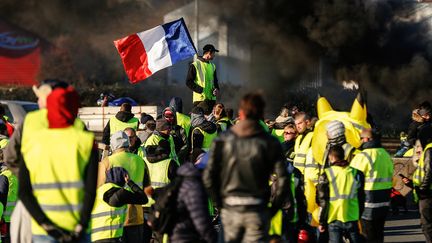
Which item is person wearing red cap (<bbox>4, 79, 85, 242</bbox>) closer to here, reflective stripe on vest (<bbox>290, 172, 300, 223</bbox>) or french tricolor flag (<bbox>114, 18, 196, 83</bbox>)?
reflective stripe on vest (<bbox>290, 172, 300, 223</bbox>)

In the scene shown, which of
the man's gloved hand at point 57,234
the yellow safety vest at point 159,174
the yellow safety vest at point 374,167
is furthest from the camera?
the yellow safety vest at point 159,174

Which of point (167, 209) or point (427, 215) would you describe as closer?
point (167, 209)

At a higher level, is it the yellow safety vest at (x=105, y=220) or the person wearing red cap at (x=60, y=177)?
the person wearing red cap at (x=60, y=177)

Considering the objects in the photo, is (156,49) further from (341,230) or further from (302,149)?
(341,230)

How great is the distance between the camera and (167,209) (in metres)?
7.70

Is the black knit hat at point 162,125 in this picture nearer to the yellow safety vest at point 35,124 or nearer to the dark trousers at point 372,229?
the dark trousers at point 372,229

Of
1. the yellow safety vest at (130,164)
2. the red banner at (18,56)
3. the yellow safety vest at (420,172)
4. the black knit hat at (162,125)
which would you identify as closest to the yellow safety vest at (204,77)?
the black knit hat at (162,125)

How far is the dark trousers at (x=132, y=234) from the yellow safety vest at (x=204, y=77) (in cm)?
461

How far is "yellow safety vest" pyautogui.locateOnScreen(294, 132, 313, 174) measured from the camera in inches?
455

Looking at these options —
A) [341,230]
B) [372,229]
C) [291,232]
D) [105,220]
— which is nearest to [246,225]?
[105,220]

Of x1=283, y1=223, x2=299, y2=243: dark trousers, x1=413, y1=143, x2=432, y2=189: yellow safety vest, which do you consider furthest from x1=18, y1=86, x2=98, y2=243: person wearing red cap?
x1=413, y1=143, x2=432, y2=189: yellow safety vest

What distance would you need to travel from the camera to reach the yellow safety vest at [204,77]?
14.6m

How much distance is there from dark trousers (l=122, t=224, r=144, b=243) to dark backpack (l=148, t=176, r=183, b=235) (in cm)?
247

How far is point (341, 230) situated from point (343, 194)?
1.59 ft
